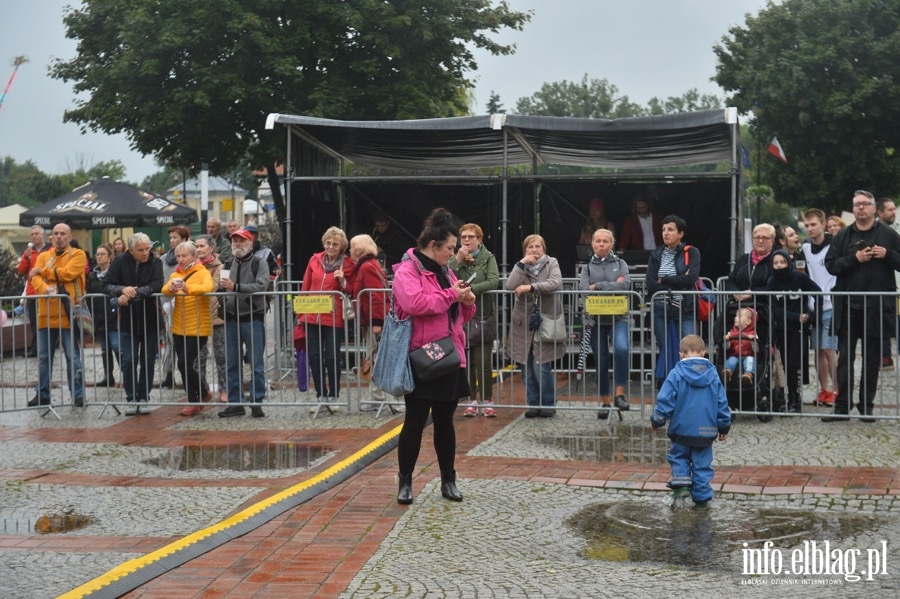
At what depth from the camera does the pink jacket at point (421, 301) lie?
24.7 ft

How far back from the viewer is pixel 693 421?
7664 mm

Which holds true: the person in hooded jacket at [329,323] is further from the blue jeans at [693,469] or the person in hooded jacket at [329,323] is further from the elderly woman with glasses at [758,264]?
the blue jeans at [693,469]

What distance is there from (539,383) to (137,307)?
421cm

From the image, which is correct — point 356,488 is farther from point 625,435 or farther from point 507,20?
point 507,20

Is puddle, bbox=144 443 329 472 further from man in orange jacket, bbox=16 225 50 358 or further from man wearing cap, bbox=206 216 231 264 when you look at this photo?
man wearing cap, bbox=206 216 231 264

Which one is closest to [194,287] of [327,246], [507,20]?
[327,246]

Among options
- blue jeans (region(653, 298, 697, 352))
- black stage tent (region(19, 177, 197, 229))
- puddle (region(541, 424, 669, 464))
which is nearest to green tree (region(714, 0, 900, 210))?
black stage tent (region(19, 177, 197, 229))

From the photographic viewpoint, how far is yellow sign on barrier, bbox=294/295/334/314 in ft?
37.8

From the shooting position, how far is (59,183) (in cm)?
9362

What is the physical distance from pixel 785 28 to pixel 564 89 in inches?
3278

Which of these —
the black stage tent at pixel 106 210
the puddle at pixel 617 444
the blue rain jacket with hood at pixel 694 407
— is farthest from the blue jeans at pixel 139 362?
the black stage tent at pixel 106 210

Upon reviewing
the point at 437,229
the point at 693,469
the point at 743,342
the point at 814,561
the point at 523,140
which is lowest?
the point at 814,561

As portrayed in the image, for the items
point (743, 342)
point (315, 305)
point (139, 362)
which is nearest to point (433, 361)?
point (315, 305)

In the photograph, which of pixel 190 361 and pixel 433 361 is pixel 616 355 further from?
pixel 190 361
